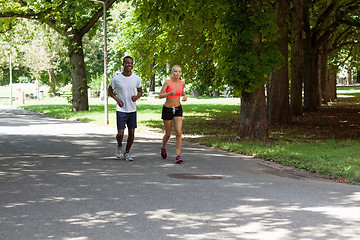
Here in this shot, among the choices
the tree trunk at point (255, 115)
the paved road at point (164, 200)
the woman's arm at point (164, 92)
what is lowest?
the paved road at point (164, 200)

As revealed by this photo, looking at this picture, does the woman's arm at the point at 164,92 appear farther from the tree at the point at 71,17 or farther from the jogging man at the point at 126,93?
the tree at the point at 71,17

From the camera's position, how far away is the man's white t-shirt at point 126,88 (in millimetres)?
11164

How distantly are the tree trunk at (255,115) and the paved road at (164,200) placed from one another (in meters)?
3.47

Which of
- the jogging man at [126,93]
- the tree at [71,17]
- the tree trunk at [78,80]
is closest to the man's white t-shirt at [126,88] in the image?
the jogging man at [126,93]

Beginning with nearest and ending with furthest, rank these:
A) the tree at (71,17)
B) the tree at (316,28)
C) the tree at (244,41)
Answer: the tree at (244,41)
the tree at (316,28)
the tree at (71,17)

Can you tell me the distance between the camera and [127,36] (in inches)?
1009

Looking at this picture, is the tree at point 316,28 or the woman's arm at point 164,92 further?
the tree at point 316,28

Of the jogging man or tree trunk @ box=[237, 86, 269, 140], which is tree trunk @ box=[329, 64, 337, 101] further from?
the jogging man

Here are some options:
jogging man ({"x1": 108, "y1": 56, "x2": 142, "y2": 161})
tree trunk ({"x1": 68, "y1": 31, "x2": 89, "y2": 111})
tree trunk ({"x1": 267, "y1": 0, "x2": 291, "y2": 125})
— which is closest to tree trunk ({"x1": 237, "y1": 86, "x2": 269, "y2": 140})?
jogging man ({"x1": 108, "y1": 56, "x2": 142, "y2": 161})

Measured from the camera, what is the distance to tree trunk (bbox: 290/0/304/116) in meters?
25.0

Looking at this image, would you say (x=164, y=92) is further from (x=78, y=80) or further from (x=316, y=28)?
(x=78, y=80)

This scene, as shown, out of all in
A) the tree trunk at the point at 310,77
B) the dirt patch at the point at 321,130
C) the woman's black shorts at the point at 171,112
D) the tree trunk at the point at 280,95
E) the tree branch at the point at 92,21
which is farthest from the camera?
the tree branch at the point at 92,21

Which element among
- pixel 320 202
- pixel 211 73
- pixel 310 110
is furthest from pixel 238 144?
pixel 310 110

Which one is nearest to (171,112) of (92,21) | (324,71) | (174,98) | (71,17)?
(174,98)
